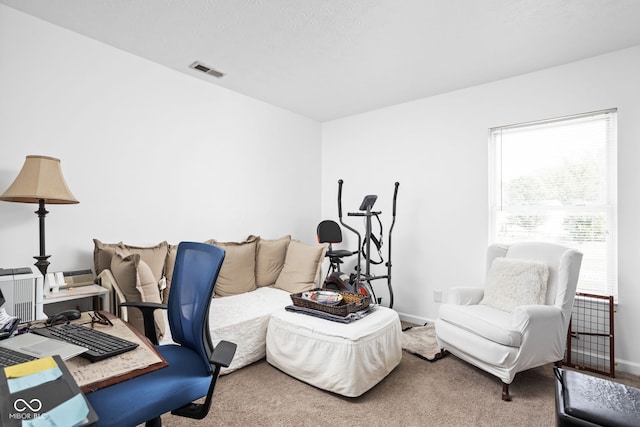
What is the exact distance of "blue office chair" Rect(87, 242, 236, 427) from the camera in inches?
47.2

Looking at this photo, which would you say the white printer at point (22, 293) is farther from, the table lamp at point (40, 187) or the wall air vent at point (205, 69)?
the wall air vent at point (205, 69)

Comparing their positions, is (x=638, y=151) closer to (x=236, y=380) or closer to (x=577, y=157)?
(x=577, y=157)

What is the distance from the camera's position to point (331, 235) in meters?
4.09

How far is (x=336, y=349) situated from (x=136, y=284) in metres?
1.38

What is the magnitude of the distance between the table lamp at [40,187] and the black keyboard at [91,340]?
1025mm

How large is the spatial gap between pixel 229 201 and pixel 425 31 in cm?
250

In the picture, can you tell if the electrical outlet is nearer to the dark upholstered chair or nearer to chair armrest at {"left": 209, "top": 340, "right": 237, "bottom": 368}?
the dark upholstered chair

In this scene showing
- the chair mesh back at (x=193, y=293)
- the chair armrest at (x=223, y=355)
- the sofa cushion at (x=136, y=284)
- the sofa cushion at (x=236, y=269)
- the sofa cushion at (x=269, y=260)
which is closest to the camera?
the chair armrest at (x=223, y=355)

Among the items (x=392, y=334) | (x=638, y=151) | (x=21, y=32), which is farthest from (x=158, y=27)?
(x=638, y=151)

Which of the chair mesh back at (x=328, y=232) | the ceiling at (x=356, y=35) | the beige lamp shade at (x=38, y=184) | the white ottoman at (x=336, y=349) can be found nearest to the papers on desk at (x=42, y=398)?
the beige lamp shade at (x=38, y=184)

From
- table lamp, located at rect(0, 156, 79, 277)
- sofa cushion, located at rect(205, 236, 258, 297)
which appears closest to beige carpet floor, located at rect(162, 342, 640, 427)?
sofa cushion, located at rect(205, 236, 258, 297)

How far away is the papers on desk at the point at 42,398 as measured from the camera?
30.0 inches

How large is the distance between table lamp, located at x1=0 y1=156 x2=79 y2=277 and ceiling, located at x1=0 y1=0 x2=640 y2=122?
1.09 metres

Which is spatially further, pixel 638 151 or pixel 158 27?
pixel 638 151
